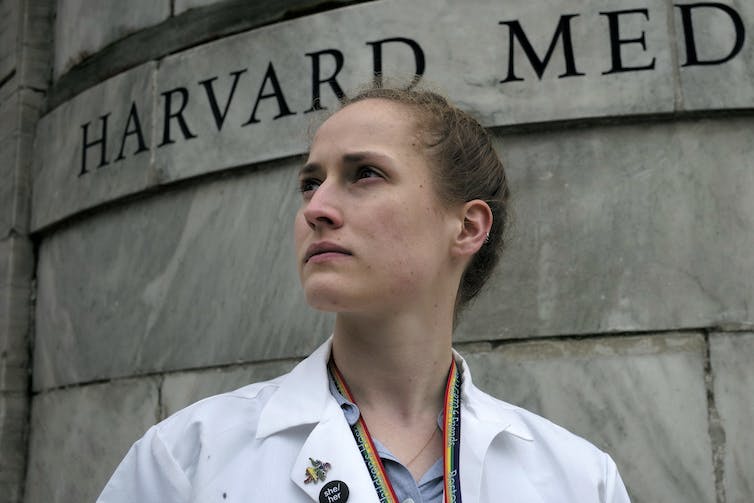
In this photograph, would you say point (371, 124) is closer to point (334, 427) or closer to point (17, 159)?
point (334, 427)

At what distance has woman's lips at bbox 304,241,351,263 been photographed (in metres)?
2.33

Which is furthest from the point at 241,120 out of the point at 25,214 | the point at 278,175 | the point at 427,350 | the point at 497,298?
the point at 427,350

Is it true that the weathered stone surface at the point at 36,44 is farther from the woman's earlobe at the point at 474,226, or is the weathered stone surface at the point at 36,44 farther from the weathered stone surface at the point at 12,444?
the woman's earlobe at the point at 474,226

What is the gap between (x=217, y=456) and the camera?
2232 mm

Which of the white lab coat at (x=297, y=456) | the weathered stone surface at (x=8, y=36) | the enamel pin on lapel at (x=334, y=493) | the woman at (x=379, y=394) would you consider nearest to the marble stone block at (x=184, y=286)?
the weathered stone surface at (x=8, y=36)

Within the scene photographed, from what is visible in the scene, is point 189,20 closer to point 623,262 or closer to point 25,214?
point 25,214

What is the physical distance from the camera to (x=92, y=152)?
17.1ft

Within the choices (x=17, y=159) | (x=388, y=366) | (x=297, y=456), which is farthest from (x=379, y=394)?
(x=17, y=159)

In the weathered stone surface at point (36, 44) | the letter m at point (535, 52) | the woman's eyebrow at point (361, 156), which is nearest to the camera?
the woman's eyebrow at point (361, 156)

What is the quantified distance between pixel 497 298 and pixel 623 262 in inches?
22.6

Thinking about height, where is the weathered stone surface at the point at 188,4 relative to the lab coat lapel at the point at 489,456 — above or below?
above

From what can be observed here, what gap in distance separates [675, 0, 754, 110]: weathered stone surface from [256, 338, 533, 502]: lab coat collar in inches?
83.6

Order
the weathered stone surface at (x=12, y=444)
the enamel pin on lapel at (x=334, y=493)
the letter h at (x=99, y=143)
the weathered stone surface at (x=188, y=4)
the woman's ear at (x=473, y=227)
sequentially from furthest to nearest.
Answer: the weathered stone surface at (x=12, y=444), the letter h at (x=99, y=143), the weathered stone surface at (x=188, y=4), the woman's ear at (x=473, y=227), the enamel pin on lapel at (x=334, y=493)

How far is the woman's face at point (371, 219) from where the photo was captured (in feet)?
7.64
